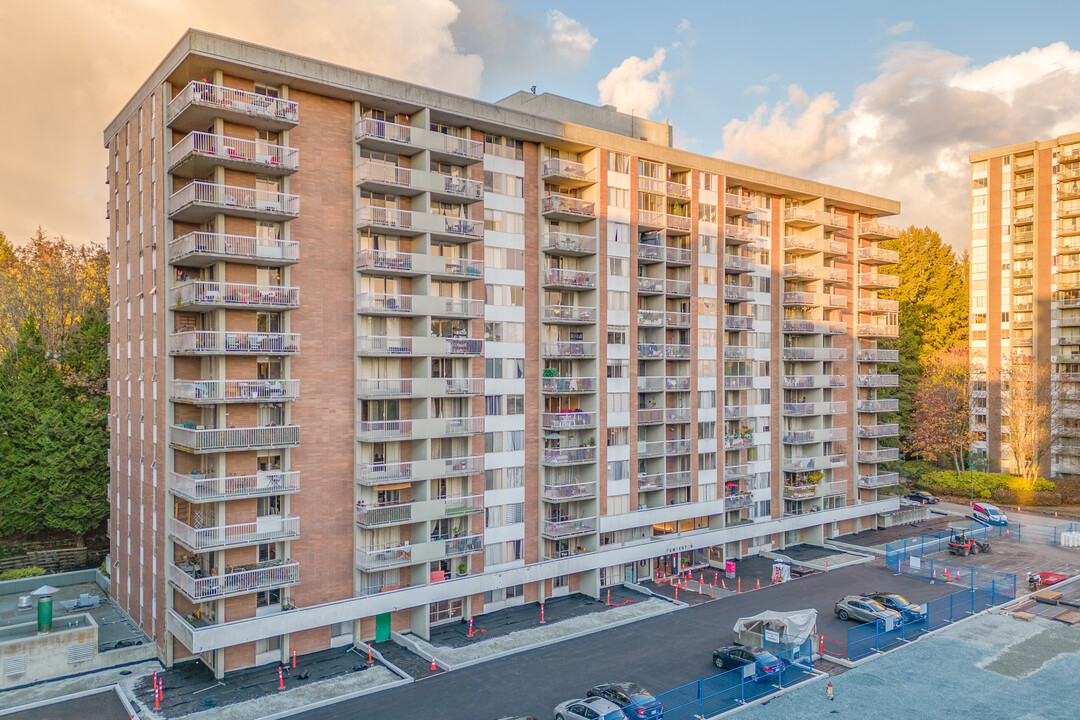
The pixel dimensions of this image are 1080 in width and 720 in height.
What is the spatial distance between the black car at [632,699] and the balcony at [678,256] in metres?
30.9

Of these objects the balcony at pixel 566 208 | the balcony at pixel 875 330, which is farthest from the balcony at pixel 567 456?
the balcony at pixel 875 330

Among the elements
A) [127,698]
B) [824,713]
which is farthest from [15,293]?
[824,713]

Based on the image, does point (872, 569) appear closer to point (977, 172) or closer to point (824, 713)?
point (824, 713)

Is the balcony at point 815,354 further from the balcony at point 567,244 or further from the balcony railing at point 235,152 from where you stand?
the balcony railing at point 235,152

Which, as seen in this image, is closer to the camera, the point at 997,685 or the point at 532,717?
the point at 532,717

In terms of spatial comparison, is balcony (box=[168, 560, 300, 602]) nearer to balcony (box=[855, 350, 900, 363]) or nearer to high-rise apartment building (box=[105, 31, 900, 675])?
high-rise apartment building (box=[105, 31, 900, 675])

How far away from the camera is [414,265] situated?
131ft

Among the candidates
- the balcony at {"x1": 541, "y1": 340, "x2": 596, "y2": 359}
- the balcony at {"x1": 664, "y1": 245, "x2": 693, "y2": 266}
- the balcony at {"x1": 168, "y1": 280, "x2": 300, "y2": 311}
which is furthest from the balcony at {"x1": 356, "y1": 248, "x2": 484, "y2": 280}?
the balcony at {"x1": 664, "y1": 245, "x2": 693, "y2": 266}

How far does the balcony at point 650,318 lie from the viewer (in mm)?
51156

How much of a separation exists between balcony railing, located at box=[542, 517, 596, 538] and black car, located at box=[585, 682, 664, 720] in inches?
573

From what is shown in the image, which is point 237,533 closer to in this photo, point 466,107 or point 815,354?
point 466,107

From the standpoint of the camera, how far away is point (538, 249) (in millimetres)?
47031

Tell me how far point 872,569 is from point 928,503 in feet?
99.9

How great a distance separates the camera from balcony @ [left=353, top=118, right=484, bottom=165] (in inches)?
1521
